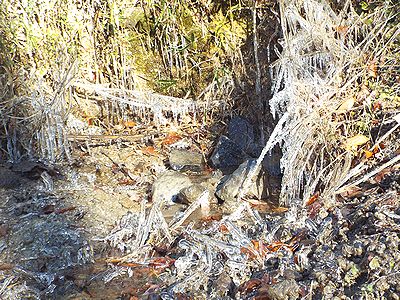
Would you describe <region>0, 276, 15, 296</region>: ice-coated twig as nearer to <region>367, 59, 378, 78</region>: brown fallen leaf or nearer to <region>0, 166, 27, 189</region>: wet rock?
<region>0, 166, 27, 189</region>: wet rock

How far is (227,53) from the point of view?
5.01 meters

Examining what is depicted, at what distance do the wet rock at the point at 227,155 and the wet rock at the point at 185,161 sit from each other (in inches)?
5.9

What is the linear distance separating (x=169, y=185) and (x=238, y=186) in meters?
0.62

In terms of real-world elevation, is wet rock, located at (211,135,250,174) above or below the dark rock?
below

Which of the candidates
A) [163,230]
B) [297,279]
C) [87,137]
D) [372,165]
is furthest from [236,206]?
[87,137]

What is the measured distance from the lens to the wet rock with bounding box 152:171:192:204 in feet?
13.5

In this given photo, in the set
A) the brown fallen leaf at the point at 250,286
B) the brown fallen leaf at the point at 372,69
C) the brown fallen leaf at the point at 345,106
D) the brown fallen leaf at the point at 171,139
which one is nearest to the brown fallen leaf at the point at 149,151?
the brown fallen leaf at the point at 171,139

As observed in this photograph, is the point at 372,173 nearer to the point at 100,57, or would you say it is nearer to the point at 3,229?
the point at 3,229

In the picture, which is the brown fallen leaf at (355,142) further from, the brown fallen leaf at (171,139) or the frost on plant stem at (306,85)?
the brown fallen leaf at (171,139)

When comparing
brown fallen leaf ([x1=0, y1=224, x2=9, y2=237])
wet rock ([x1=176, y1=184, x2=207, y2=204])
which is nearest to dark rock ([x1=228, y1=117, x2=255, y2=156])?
wet rock ([x1=176, y1=184, x2=207, y2=204])

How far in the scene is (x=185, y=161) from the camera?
188 inches

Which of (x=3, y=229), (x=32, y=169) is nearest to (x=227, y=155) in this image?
(x=32, y=169)

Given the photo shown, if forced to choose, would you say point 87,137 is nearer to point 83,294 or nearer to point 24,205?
point 24,205

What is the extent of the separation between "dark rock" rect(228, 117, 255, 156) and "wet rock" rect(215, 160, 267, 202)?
1.95 ft
